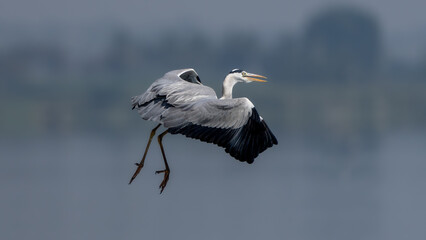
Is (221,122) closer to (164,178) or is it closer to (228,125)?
(228,125)

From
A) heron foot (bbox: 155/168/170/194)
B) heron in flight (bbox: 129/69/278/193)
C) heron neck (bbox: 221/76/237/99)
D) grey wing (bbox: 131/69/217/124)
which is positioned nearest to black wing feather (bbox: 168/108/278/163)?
heron in flight (bbox: 129/69/278/193)

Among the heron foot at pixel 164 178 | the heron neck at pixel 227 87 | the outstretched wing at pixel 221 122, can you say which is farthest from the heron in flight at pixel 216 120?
the heron neck at pixel 227 87

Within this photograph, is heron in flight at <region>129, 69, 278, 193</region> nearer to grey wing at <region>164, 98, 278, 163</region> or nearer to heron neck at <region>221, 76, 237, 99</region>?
grey wing at <region>164, 98, 278, 163</region>

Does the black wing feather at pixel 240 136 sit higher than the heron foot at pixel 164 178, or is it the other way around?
the black wing feather at pixel 240 136

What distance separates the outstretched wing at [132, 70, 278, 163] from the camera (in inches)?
374

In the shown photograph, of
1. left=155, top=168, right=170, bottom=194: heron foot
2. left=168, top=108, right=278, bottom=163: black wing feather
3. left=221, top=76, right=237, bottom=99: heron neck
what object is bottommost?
left=155, top=168, right=170, bottom=194: heron foot

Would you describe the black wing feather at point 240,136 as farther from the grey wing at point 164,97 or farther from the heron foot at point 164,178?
the heron foot at point 164,178

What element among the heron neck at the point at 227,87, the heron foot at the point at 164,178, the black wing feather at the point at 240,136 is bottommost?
the heron foot at the point at 164,178

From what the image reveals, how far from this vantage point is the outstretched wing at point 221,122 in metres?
9.49

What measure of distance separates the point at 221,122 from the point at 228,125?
0.09m

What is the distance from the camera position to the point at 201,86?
10.5m

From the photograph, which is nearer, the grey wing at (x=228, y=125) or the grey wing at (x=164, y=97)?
the grey wing at (x=228, y=125)

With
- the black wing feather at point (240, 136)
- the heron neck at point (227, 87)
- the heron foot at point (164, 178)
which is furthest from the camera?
the heron neck at point (227, 87)

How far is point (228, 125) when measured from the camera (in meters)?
9.58
